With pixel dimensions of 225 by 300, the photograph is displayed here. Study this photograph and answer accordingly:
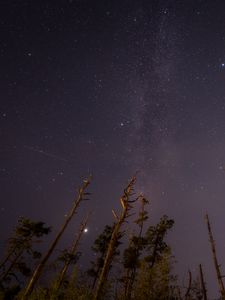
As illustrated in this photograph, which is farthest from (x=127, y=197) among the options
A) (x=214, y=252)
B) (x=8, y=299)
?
(x=8, y=299)

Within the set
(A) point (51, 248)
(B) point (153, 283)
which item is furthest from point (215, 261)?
(A) point (51, 248)

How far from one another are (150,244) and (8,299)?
600 inches

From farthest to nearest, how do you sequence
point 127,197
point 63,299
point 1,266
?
point 1,266 < point 63,299 < point 127,197

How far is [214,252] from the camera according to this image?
85.5ft

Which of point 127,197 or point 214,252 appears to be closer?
point 127,197

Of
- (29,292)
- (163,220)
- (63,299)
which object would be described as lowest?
(29,292)

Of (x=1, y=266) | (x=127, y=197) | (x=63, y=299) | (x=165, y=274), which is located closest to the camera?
(x=127, y=197)

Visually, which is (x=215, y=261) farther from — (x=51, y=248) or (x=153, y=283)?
(x=51, y=248)

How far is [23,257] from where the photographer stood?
28.6 meters

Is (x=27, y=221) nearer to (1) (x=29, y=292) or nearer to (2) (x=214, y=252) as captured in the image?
(1) (x=29, y=292)

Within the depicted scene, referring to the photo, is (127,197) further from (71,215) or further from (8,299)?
(8,299)

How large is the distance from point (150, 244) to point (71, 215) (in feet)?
41.0

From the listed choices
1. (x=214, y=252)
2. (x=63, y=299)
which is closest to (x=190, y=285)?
(x=214, y=252)

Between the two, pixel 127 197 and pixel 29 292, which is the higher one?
pixel 127 197
